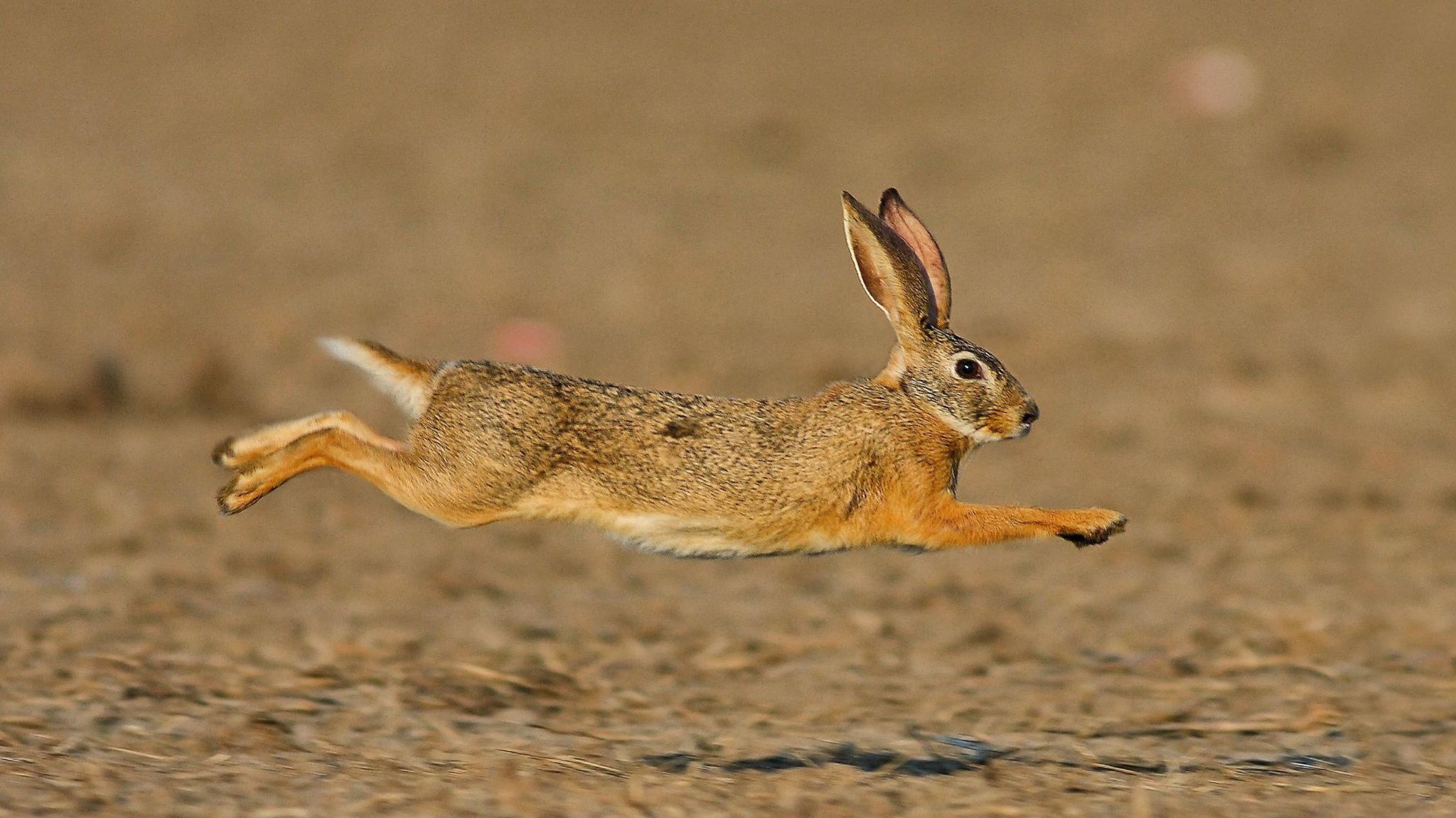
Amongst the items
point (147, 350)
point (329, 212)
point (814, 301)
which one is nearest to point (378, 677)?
point (147, 350)

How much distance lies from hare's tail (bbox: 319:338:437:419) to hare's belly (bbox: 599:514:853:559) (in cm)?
68

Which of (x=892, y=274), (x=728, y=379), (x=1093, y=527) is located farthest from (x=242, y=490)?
(x=728, y=379)

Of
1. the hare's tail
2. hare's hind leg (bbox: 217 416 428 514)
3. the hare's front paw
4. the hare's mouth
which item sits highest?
the hare's tail

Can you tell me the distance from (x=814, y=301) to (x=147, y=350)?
15.1 ft

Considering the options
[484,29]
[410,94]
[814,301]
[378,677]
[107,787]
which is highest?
[484,29]

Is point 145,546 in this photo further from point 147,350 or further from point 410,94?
point 410,94

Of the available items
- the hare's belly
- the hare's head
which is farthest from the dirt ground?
the hare's head

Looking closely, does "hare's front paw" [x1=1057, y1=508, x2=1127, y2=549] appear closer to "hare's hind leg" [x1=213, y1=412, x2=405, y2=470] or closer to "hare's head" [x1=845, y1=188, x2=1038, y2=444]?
"hare's head" [x1=845, y1=188, x2=1038, y2=444]

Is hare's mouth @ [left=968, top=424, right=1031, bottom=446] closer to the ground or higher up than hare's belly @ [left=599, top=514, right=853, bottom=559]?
higher up

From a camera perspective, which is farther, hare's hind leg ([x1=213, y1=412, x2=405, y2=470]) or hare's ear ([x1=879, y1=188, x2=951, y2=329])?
hare's ear ([x1=879, y1=188, x2=951, y2=329])

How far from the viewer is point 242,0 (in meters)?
17.6

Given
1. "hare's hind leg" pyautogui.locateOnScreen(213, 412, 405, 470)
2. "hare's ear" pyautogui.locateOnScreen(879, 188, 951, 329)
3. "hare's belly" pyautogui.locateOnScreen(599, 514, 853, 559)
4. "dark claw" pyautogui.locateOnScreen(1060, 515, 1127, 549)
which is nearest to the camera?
"dark claw" pyautogui.locateOnScreen(1060, 515, 1127, 549)

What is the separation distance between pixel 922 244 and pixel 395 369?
1563mm

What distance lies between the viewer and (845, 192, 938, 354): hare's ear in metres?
4.95
